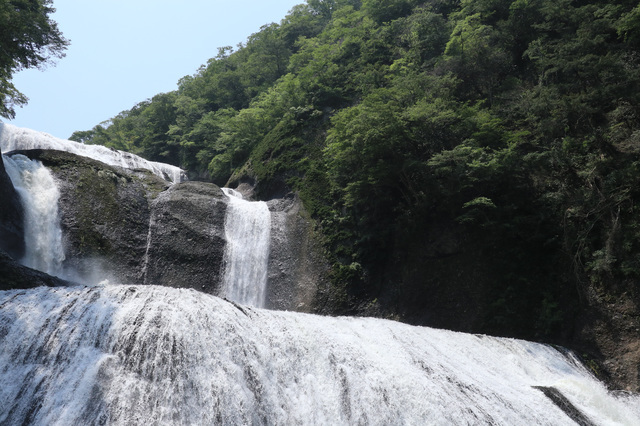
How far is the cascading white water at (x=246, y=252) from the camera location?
15.6 m

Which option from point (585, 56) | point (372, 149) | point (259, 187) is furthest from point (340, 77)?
point (585, 56)

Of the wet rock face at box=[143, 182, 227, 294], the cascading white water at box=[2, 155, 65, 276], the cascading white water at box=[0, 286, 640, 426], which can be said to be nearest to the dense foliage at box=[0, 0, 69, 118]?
the cascading white water at box=[2, 155, 65, 276]

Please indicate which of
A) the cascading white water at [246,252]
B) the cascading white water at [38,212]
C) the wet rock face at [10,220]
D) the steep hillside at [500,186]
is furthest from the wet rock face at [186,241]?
the steep hillside at [500,186]

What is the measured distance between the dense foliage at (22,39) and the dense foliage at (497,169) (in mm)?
9762

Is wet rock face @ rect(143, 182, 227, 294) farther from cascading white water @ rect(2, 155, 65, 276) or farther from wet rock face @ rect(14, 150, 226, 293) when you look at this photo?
cascading white water @ rect(2, 155, 65, 276)

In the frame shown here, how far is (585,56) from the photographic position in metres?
13.8

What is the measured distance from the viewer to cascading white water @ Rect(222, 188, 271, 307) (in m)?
15.6

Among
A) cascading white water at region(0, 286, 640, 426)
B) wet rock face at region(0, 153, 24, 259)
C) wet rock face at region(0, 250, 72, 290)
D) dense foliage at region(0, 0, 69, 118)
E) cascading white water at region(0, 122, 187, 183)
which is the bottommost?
cascading white water at region(0, 286, 640, 426)

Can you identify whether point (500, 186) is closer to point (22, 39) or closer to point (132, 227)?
point (132, 227)

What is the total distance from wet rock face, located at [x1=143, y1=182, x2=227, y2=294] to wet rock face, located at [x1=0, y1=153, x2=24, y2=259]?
12.1ft

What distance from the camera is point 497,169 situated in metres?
13.5

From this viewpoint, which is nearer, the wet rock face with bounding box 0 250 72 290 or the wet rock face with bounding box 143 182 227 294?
the wet rock face with bounding box 0 250 72 290

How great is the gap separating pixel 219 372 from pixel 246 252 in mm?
9997

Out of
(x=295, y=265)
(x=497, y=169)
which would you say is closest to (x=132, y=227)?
(x=295, y=265)
